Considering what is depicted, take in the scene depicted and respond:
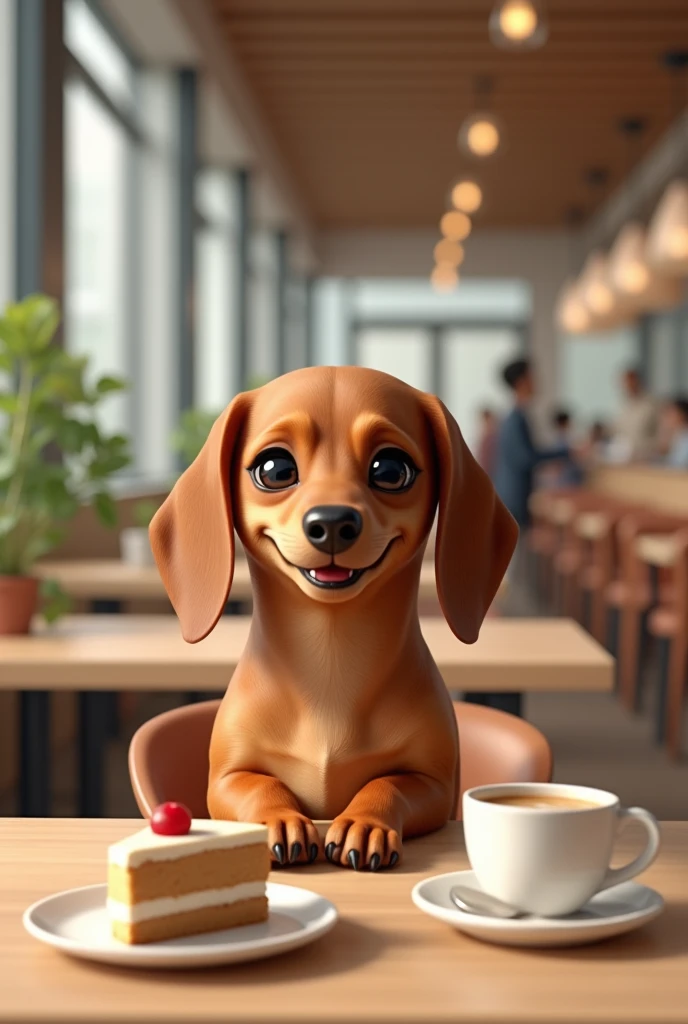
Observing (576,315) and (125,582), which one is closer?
(125,582)

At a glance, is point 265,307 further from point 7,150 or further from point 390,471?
point 390,471

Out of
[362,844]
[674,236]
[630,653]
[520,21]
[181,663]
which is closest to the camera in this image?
[362,844]

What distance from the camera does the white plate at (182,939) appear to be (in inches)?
30.8

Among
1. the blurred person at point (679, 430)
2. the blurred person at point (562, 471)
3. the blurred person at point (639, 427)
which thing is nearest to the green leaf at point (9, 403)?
the blurred person at point (679, 430)

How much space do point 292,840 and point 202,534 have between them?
26 centimetres

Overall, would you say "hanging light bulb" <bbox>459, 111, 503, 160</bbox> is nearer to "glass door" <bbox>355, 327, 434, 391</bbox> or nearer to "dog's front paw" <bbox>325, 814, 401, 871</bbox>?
"dog's front paw" <bbox>325, 814, 401, 871</bbox>

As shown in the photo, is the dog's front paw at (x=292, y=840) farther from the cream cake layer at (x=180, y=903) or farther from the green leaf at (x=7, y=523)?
the green leaf at (x=7, y=523)

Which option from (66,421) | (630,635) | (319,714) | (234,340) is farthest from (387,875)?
(234,340)

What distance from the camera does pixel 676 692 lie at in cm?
478

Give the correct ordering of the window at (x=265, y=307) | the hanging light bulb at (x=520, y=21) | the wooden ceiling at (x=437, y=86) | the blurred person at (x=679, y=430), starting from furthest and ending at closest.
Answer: the window at (x=265, y=307)
the blurred person at (x=679, y=430)
the wooden ceiling at (x=437, y=86)
the hanging light bulb at (x=520, y=21)

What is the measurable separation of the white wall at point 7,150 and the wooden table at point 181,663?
2142mm

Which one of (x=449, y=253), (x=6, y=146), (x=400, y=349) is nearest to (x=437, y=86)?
(x=6, y=146)

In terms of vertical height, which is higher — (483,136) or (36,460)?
(483,136)

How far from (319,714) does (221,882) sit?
26 cm
